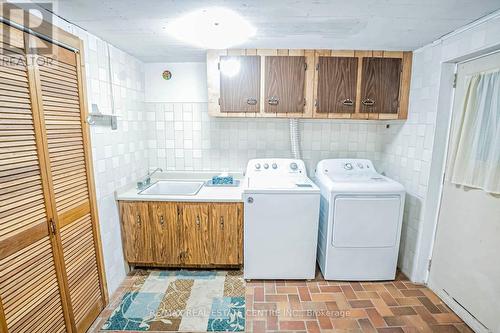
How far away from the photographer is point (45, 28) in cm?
137

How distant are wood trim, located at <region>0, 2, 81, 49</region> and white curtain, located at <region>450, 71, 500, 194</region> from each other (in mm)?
2851

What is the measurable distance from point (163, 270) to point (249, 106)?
6.29 feet

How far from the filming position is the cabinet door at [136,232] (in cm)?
223

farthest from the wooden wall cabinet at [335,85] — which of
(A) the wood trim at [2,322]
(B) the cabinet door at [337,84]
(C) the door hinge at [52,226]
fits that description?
(A) the wood trim at [2,322]

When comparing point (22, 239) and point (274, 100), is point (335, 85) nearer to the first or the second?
point (274, 100)

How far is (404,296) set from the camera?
82.0 inches

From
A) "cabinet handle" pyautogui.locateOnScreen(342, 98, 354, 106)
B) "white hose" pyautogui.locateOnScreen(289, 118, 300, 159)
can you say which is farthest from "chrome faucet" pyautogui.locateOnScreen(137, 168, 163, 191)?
"cabinet handle" pyautogui.locateOnScreen(342, 98, 354, 106)

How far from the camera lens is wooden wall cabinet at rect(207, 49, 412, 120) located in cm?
225

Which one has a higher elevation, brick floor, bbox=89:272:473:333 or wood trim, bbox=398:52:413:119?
wood trim, bbox=398:52:413:119

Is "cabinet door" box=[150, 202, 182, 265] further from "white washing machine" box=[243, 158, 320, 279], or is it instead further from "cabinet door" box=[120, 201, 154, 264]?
"white washing machine" box=[243, 158, 320, 279]

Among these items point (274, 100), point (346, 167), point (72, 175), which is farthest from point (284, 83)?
point (72, 175)

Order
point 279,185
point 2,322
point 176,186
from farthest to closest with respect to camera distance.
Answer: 1. point 176,186
2. point 279,185
3. point 2,322

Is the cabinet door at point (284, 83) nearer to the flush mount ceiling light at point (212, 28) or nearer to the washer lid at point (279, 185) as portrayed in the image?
the flush mount ceiling light at point (212, 28)

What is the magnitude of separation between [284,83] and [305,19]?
76cm
